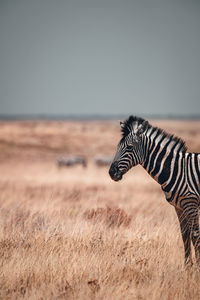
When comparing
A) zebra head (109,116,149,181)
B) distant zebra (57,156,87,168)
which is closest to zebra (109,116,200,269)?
zebra head (109,116,149,181)

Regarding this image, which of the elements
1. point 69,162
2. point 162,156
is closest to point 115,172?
point 162,156

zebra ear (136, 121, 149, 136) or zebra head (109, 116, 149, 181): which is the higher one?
zebra ear (136, 121, 149, 136)

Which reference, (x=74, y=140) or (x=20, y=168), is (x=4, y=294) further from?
(x=74, y=140)

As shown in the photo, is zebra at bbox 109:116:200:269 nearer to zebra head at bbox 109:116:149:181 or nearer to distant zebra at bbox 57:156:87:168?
zebra head at bbox 109:116:149:181

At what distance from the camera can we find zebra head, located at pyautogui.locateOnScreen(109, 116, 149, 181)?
5.36 m

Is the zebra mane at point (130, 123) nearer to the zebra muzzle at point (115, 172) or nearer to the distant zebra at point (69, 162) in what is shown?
the zebra muzzle at point (115, 172)

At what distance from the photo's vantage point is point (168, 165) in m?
5.29

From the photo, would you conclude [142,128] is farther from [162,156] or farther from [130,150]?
[162,156]

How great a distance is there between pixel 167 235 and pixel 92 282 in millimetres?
2236

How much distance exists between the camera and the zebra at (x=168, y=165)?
16.5 ft

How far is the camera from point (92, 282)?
4211 mm

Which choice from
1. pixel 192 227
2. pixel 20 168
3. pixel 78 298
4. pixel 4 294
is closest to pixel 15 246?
pixel 4 294

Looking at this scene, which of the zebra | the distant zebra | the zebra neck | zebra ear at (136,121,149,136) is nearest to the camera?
the zebra

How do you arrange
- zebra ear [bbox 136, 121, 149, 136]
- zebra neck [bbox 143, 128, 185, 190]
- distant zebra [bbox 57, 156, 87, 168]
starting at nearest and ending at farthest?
zebra neck [bbox 143, 128, 185, 190]
zebra ear [bbox 136, 121, 149, 136]
distant zebra [bbox 57, 156, 87, 168]
